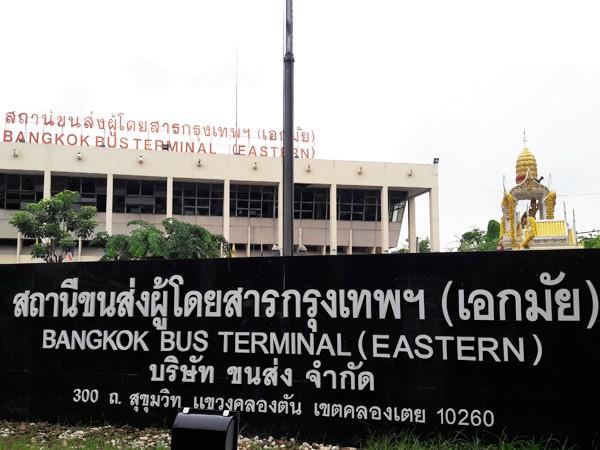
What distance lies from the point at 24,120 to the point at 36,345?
4691 cm

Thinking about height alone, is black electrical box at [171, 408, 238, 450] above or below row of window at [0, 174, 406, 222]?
below

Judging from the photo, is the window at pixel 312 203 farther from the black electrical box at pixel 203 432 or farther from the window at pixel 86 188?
the black electrical box at pixel 203 432

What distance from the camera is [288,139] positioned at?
8344mm

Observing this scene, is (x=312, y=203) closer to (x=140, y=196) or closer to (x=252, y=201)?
(x=252, y=201)

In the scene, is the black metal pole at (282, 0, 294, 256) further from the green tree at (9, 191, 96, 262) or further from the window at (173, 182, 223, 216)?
the window at (173, 182, 223, 216)

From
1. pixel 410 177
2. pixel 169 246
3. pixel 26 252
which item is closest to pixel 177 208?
pixel 26 252

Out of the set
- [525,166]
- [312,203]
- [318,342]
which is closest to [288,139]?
[318,342]

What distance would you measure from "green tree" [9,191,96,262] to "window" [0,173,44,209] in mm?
11138

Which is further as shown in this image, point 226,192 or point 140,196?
point 140,196

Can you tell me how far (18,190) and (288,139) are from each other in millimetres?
46968

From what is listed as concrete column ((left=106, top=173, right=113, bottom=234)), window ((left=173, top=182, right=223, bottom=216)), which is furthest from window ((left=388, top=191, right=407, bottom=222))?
concrete column ((left=106, top=173, right=113, bottom=234))

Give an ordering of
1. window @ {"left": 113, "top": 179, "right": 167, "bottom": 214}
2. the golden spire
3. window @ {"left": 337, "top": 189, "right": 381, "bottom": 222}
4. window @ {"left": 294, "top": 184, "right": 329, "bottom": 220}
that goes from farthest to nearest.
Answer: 1. window @ {"left": 337, "top": 189, "right": 381, "bottom": 222}
2. window @ {"left": 294, "top": 184, "right": 329, "bottom": 220}
3. window @ {"left": 113, "top": 179, "right": 167, "bottom": 214}
4. the golden spire

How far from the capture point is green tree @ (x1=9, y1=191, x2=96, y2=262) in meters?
37.8

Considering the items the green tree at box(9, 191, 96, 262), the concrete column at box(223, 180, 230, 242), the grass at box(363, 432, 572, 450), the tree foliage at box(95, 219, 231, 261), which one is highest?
the concrete column at box(223, 180, 230, 242)
